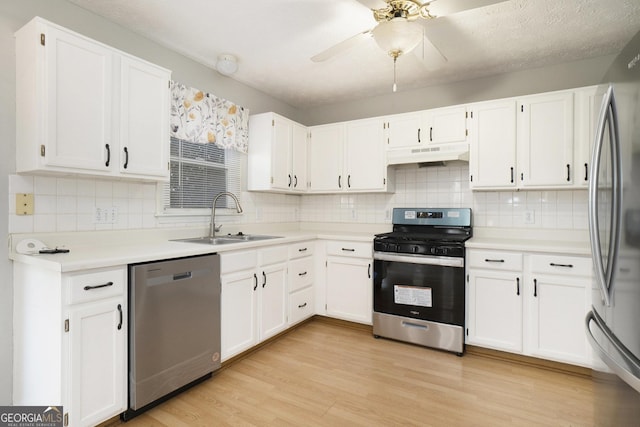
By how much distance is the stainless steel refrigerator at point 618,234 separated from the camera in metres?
1.11

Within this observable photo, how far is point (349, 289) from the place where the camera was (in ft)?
11.3

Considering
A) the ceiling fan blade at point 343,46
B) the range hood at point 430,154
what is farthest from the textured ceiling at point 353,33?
the range hood at point 430,154

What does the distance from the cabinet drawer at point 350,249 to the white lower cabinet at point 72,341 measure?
206cm

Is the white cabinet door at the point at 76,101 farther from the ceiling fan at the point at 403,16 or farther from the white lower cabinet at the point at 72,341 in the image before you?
the ceiling fan at the point at 403,16

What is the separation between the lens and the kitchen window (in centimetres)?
286

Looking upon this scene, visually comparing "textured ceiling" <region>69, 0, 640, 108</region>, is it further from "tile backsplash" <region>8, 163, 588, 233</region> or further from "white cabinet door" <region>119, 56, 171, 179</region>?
"tile backsplash" <region>8, 163, 588, 233</region>

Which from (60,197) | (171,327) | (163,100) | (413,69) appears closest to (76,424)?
(171,327)

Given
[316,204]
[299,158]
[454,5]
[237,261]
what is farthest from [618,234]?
[316,204]

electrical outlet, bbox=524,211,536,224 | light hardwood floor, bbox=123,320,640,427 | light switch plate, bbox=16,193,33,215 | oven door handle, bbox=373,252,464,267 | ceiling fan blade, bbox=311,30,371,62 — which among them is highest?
ceiling fan blade, bbox=311,30,371,62

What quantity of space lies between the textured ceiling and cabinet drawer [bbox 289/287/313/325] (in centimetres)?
219

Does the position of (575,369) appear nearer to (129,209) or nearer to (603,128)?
(603,128)

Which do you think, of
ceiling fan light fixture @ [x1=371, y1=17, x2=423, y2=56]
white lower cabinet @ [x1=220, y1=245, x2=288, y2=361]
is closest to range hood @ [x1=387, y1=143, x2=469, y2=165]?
ceiling fan light fixture @ [x1=371, y1=17, x2=423, y2=56]

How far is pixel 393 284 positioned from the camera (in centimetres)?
311

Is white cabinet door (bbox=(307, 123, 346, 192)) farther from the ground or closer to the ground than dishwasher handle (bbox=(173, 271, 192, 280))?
farther from the ground
